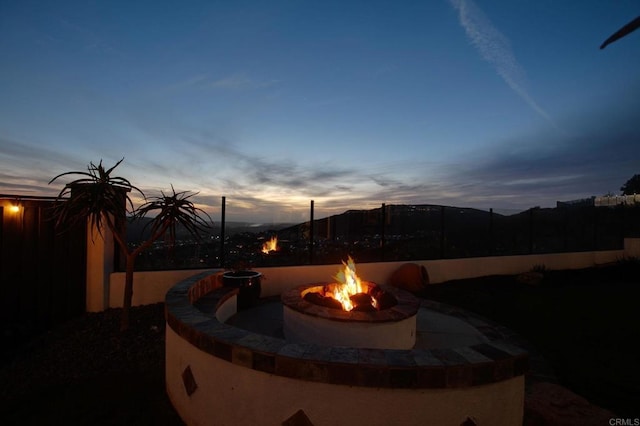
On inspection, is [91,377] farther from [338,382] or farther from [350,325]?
[338,382]

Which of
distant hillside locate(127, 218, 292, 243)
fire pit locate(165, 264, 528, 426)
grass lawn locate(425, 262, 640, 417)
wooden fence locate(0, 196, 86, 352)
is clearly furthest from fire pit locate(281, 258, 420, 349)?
wooden fence locate(0, 196, 86, 352)

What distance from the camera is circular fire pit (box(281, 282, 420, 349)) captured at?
3822 mm

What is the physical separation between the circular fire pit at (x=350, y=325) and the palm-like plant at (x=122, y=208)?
2.40m

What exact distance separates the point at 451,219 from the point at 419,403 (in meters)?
8.68

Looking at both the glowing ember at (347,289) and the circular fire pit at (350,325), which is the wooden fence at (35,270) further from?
the glowing ember at (347,289)

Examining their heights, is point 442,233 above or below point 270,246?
above

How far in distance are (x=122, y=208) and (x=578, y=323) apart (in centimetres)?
856

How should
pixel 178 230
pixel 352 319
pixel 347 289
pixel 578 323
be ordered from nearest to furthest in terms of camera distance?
pixel 352 319 < pixel 347 289 < pixel 178 230 < pixel 578 323

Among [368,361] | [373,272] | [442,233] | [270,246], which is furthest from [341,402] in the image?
[442,233]

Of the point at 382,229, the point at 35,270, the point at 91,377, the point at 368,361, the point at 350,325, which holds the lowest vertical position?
the point at 91,377

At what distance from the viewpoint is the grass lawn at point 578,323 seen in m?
3.44

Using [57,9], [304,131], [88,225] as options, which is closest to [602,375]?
[88,225]

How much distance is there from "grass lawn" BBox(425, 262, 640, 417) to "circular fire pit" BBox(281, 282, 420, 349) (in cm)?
193

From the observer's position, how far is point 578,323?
533 cm
